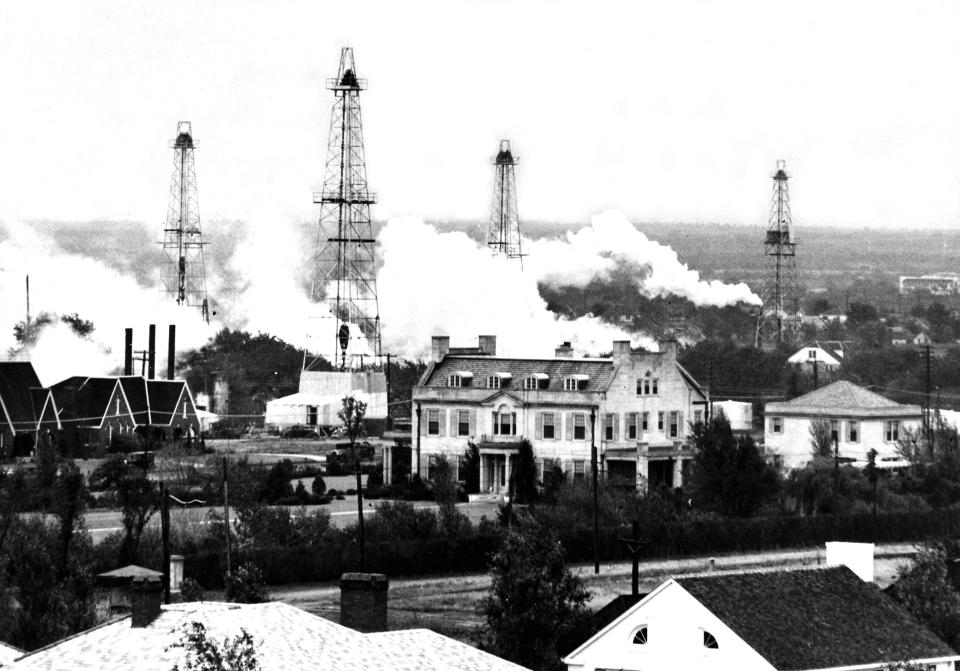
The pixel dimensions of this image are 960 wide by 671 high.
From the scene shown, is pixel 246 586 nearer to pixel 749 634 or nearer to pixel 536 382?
pixel 749 634

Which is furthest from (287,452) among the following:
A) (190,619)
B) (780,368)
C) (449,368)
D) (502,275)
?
(190,619)

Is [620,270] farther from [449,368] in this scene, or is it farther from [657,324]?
[449,368]

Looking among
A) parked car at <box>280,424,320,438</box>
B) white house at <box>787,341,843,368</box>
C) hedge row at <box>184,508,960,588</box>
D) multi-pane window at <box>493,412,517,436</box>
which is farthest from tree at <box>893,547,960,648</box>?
white house at <box>787,341,843,368</box>

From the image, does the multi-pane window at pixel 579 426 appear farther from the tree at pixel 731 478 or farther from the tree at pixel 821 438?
the tree at pixel 821 438

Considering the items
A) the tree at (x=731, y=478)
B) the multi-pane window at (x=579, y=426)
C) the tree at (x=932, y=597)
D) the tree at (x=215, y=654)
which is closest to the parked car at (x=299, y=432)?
the multi-pane window at (x=579, y=426)

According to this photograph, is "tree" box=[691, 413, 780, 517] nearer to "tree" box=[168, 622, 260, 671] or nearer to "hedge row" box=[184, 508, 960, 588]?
"hedge row" box=[184, 508, 960, 588]

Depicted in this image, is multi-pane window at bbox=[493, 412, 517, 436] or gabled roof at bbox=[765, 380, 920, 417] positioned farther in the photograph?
gabled roof at bbox=[765, 380, 920, 417]
